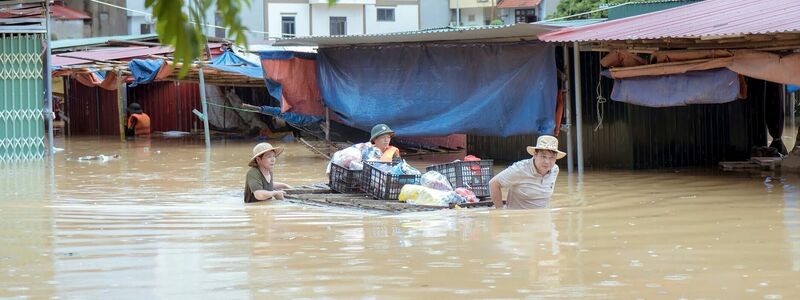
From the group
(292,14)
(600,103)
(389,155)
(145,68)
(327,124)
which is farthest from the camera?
(292,14)

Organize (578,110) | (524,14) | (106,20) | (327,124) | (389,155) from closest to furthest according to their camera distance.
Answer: (389,155), (578,110), (327,124), (106,20), (524,14)

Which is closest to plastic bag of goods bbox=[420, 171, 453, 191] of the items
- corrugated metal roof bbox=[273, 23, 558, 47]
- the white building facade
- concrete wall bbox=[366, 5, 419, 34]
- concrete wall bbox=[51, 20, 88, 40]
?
corrugated metal roof bbox=[273, 23, 558, 47]

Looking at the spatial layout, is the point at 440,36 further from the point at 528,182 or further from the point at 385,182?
the point at 528,182

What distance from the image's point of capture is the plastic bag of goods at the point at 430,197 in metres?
10.4

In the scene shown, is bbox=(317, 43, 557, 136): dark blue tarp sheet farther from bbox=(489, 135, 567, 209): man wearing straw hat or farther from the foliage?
the foliage

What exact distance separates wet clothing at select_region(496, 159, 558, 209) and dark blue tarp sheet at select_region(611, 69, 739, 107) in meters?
4.82

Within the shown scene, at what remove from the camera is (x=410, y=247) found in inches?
325

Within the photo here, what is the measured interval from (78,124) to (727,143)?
2138 centimetres

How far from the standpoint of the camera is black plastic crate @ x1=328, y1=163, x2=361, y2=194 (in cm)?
1149

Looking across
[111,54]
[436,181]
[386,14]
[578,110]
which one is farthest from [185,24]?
[386,14]

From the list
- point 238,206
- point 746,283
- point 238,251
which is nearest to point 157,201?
point 238,206

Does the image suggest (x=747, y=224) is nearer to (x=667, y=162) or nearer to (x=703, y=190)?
(x=703, y=190)

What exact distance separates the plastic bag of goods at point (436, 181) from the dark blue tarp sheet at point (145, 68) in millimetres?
14709

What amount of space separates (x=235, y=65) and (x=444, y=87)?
816cm
